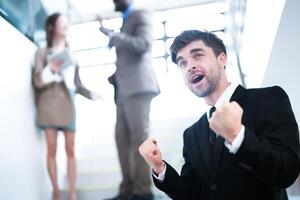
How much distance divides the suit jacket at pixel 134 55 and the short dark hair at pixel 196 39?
598mm

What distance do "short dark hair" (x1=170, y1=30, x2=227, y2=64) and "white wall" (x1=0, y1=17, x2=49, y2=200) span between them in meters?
1.18

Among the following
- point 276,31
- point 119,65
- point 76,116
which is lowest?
point 76,116

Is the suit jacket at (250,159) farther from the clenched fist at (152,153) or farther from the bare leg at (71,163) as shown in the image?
the bare leg at (71,163)

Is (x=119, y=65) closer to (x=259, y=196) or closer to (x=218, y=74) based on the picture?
(x=218, y=74)

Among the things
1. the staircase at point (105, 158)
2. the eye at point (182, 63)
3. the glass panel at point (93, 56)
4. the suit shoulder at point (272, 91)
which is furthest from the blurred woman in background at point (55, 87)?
the suit shoulder at point (272, 91)

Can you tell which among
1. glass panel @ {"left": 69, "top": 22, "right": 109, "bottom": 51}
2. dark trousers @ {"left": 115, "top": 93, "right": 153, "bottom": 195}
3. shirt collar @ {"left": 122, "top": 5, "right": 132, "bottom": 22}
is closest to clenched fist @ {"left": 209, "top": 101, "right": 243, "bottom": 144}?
dark trousers @ {"left": 115, "top": 93, "right": 153, "bottom": 195}

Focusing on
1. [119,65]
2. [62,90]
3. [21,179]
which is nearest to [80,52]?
[62,90]

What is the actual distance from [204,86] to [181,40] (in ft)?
0.62

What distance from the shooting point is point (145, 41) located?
1.78 meters

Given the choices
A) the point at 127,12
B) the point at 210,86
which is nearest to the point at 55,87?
the point at 127,12

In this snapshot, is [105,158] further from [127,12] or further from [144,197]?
[127,12]

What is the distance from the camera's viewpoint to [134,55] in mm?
1808

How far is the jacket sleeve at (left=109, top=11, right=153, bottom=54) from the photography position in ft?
5.76

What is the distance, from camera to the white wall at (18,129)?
1850 millimetres
